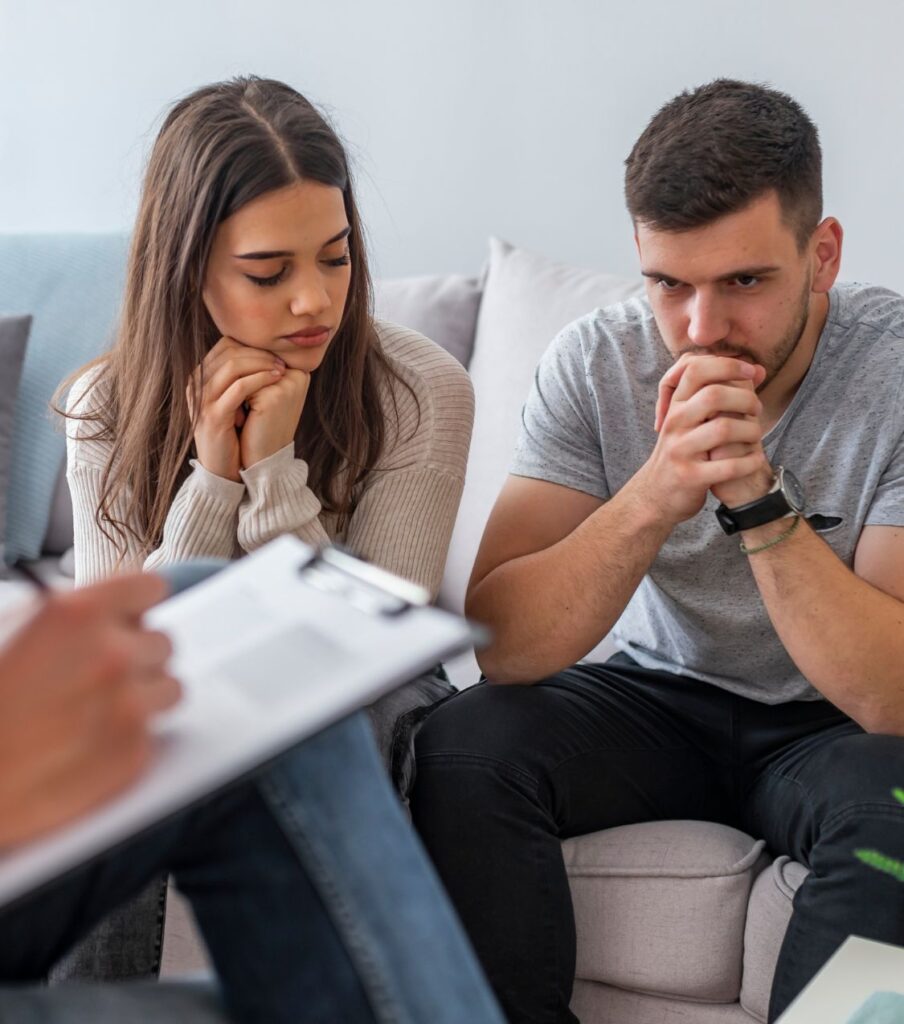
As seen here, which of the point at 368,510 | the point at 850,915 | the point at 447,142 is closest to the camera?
the point at 850,915

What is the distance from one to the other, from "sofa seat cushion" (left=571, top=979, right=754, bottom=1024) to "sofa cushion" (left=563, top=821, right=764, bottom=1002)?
0.04 ft

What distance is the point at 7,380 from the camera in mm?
2303

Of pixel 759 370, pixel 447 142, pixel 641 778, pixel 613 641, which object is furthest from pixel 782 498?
pixel 447 142

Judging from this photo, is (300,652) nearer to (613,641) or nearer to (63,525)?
(613,641)

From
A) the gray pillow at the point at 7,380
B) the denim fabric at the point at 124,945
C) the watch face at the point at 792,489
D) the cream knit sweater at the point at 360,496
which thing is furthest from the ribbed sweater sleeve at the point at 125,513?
the watch face at the point at 792,489

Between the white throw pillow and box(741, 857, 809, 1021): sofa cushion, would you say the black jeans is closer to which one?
box(741, 857, 809, 1021): sofa cushion

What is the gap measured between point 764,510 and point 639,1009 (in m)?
0.59

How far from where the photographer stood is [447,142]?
2.58 m

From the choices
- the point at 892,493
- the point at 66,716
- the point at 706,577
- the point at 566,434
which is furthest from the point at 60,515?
the point at 66,716

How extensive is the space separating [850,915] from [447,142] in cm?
172

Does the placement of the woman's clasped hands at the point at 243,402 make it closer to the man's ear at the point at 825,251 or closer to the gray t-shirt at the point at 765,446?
the gray t-shirt at the point at 765,446

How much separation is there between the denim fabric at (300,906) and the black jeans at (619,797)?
0.55m

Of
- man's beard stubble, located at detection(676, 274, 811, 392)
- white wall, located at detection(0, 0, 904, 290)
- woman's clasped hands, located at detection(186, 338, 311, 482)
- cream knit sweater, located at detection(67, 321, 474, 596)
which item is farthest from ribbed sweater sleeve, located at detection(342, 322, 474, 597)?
white wall, located at detection(0, 0, 904, 290)

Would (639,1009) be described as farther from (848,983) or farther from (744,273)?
(744,273)
